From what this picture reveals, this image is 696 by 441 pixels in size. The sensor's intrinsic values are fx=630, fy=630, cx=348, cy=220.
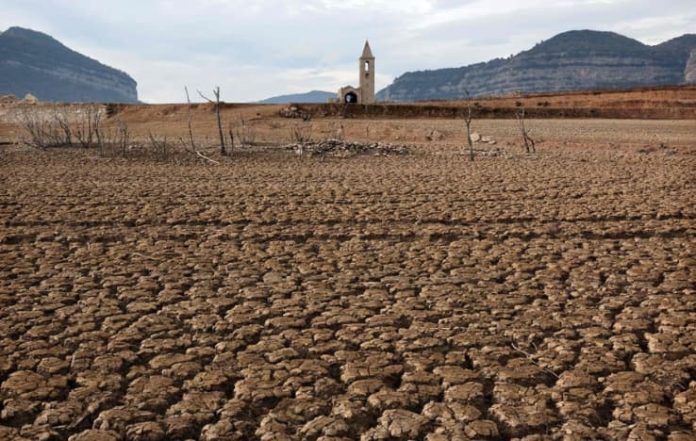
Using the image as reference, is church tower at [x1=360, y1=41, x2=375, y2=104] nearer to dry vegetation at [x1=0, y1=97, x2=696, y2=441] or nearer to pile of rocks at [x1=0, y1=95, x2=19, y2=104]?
pile of rocks at [x1=0, y1=95, x2=19, y2=104]

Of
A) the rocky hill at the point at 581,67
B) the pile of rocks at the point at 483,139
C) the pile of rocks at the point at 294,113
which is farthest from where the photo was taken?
the rocky hill at the point at 581,67

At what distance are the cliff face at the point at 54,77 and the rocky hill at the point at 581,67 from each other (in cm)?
8664

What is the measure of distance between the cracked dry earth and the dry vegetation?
0.01 m

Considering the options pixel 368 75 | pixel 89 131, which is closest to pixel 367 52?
pixel 368 75

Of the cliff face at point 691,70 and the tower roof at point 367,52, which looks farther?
the cliff face at point 691,70

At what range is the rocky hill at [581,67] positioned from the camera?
148000 mm

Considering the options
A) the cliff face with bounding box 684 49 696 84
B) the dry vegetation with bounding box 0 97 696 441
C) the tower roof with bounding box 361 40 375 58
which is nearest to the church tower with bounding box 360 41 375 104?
the tower roof with bounding box 361 40 375 58

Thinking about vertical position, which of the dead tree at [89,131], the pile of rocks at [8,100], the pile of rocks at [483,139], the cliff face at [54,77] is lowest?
the pile of rocks at [483,139]

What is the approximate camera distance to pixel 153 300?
143 inches

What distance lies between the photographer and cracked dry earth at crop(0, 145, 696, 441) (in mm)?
2338

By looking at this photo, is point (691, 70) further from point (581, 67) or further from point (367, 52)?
point (367, 52)

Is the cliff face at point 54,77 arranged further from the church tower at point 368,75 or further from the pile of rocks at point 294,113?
the pile of rocks at point 294,113

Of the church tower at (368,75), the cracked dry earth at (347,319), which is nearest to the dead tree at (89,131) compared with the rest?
the cracked dry earth at (347,319)

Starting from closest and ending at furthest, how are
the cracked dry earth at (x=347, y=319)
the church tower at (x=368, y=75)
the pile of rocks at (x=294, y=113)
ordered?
the cracked dry earth at (x=347, y=319)
the pile of rocks at (x=294, y=113)
the church tower at (x=368, y=75)
